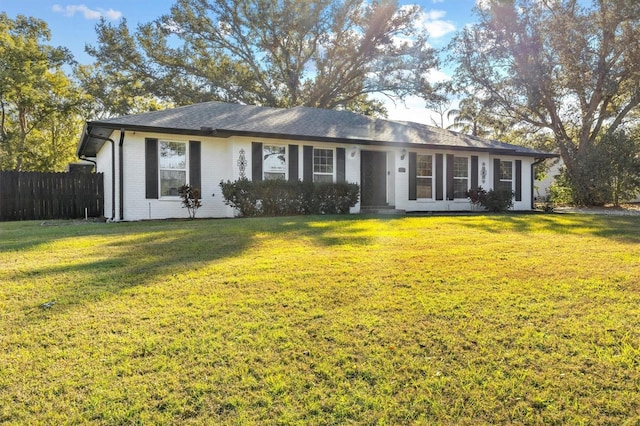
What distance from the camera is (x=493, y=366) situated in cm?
238

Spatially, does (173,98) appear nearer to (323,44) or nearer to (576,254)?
(323,44)

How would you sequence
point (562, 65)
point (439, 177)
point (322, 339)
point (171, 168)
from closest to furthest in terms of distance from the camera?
point (322, 339) → point (171, 168) → point (439, 177) → point (562, 65)

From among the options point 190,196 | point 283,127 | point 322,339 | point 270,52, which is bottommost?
point 322,339

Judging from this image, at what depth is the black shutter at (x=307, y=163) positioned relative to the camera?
12706mm

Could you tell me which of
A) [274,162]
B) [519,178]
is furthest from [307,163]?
[519,178]

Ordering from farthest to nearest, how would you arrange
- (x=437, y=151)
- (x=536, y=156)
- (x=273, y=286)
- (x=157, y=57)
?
(x=157, y=57) → (x=536, y=156) → (x=437, y=151) → (x=273, y=286)

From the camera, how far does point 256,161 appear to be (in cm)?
1209

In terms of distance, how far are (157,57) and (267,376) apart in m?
24.7

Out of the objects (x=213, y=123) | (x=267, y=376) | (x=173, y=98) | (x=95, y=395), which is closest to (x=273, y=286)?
(x=267, y=376)

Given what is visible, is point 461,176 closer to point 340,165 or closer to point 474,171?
point 474,171

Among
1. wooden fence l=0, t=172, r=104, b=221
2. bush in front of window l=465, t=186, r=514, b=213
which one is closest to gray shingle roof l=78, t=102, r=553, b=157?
wooden fence l=0, t=172, r=104, b=221

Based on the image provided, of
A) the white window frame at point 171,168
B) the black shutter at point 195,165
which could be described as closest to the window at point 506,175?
the black shutter at point 195,165

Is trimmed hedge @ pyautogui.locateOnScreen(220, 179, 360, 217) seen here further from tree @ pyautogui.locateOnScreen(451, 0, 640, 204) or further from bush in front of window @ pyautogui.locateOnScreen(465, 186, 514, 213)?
tree @ pyautogui.locateOnScreen(451, 0, 640, 204)

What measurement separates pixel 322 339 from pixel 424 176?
41.1ft
